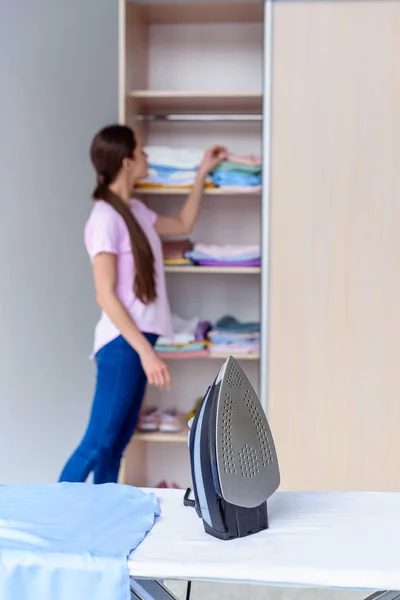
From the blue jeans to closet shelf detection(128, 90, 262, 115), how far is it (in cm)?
101

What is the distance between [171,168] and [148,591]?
6.73 ft

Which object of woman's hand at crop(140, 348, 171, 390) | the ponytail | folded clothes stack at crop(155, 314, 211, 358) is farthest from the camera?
folded clothes stack at crop(155, 314, 211, 358)

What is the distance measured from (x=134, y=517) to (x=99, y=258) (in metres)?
1.32

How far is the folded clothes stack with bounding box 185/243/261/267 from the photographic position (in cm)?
296

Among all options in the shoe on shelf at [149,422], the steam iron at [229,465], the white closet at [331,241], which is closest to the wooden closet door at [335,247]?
the white closet at [331,241]

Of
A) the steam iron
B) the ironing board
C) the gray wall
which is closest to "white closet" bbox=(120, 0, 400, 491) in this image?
the gray wall

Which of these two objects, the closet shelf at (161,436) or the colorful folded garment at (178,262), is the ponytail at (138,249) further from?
the closet shelf at (161,436)

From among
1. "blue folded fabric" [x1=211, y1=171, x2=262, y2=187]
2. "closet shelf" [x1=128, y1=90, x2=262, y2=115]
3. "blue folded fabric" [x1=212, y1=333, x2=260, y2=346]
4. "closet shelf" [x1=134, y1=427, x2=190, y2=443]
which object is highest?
"closet shelf" [x1=128, y1=90, x2=262, y2=115]

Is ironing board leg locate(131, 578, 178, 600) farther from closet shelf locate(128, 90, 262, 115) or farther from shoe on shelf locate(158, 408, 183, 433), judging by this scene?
closet shelf locate(128, 90, 262, 115)

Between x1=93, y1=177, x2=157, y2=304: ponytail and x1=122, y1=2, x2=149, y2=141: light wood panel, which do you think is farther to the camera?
x1=122, y1=2, x2=149, y2=141: light wood panel

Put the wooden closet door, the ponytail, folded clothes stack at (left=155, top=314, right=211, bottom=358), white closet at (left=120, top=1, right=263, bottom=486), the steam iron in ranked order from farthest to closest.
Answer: white closet at (left=120, top=1, right=263, bottom=486) < folded clothes stack at (left=155, top=314, right=211, bottom=358) < the wooden closet door < the ponytail < the steam iron

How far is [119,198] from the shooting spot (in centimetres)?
261

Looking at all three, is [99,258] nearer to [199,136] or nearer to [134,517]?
[199,136]

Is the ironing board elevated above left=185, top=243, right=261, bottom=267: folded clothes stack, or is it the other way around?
left=185, top=243, right=261, bottom=267: folded clothes stack
